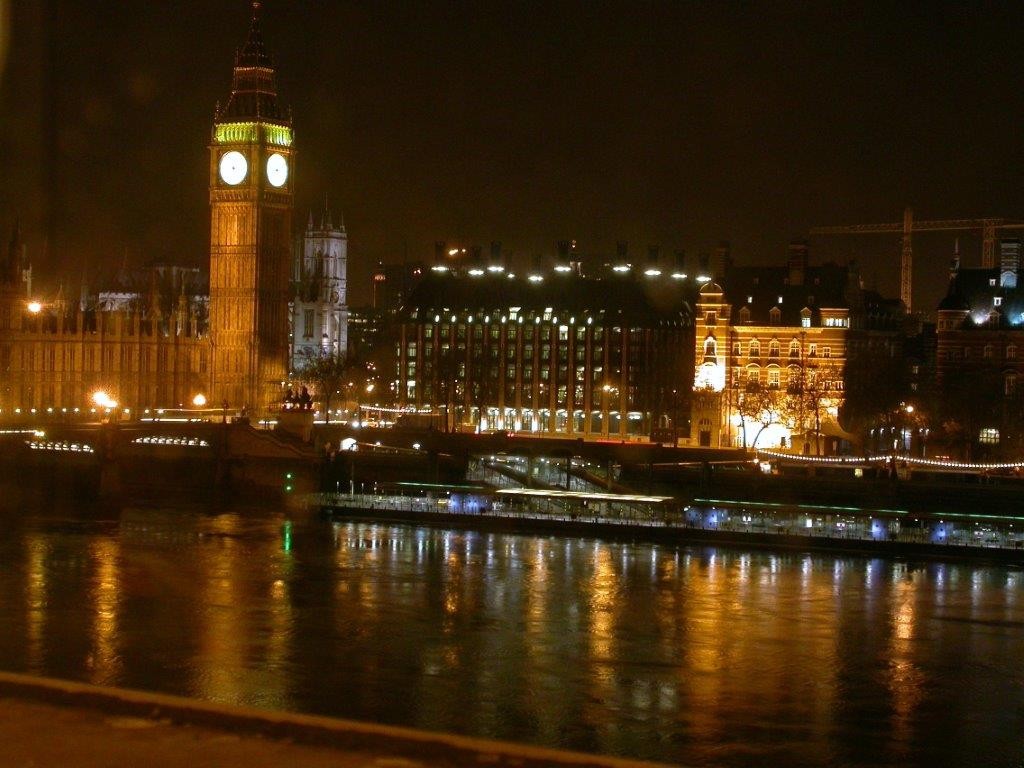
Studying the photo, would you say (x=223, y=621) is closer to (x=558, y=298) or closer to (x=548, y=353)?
(x=548, y=353)

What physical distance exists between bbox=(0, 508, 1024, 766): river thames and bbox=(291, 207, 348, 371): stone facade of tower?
5646 cm

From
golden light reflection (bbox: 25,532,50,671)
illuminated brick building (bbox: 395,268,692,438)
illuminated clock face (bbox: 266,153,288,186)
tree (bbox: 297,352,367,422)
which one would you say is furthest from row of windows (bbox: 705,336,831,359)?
golden light reflection (bbox: 25,532,50,671)

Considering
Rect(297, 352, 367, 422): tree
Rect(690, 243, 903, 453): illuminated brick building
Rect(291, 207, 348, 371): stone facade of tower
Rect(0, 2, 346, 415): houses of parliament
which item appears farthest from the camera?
Rect(291, 207, 348, 371): stone facade of tower

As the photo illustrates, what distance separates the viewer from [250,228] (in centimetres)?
7188

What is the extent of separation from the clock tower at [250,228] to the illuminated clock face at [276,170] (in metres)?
0.05

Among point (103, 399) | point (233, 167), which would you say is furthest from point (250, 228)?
point (103, 399)

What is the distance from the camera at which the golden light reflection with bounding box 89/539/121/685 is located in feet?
71.8

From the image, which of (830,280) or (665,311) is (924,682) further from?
(665,311)

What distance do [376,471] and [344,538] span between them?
512 inches

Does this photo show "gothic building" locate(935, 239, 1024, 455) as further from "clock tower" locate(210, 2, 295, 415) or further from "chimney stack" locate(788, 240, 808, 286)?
"clock tower" locate(210, 2, 295, 415)

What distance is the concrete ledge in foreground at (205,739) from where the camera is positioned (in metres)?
12.6

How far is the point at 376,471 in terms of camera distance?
52.0 meters

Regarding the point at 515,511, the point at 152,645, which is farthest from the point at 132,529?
the point at 152,645

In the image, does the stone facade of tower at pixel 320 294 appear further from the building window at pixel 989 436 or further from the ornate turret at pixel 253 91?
Answer: the building window at pixel 989 436
